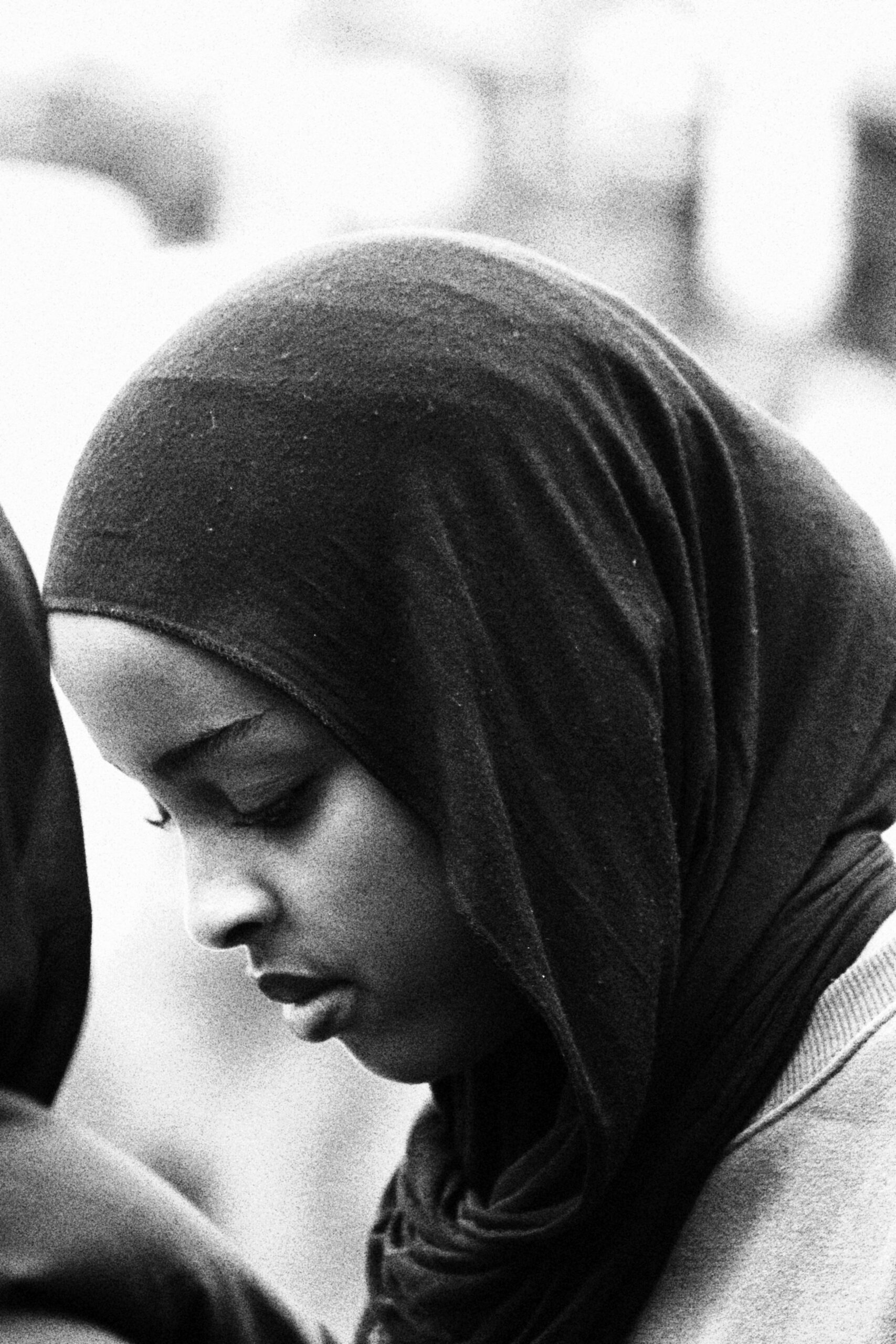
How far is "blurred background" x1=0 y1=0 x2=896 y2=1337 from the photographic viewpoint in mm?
3543

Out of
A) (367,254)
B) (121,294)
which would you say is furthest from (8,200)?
(367,254)

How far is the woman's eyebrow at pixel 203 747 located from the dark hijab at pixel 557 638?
5 cm

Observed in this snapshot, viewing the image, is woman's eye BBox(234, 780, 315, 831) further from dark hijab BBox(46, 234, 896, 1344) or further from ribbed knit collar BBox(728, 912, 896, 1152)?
ribbed knit collar BBox(728, 912, 896, 1152)

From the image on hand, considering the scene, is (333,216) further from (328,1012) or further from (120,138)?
(328,1012)

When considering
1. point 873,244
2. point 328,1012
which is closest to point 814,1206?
point 328,1012

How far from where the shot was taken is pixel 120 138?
1109 centimetres

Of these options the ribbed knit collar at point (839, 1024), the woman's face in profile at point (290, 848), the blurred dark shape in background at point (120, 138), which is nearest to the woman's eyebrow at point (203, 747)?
the woman's face in profile at point (290, 848)

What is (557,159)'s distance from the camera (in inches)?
407

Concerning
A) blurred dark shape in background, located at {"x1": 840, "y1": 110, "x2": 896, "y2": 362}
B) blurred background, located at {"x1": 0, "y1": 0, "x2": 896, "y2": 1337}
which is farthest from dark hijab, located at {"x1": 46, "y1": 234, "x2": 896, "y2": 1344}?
blurred dark shape in background, located at {"x1": 840, "y1": 110, "x2": 896, "y2": 362}

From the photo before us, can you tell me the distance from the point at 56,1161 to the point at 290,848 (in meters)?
0.31

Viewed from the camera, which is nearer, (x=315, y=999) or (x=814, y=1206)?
(x=814, y=1206)

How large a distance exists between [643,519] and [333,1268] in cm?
195

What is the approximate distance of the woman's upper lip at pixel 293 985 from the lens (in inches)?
76.0

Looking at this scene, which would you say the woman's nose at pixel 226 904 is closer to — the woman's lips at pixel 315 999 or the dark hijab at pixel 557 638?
the woman's lips at pixel 315 999
